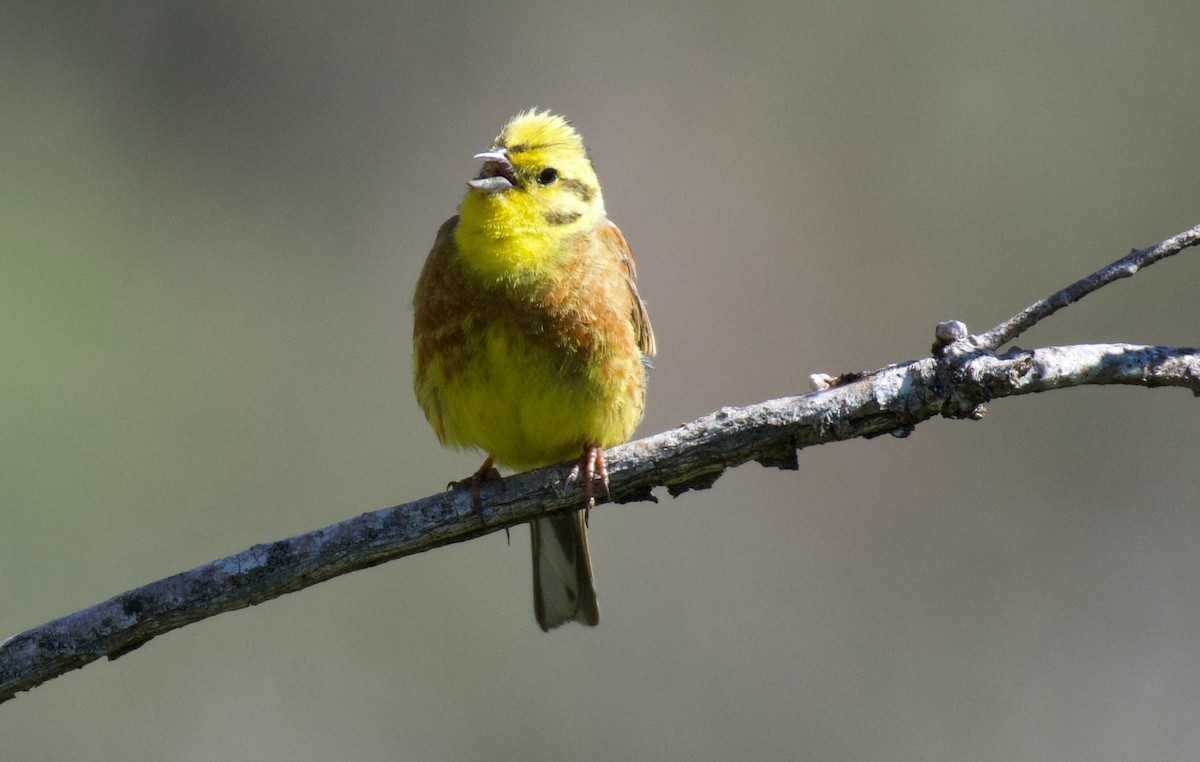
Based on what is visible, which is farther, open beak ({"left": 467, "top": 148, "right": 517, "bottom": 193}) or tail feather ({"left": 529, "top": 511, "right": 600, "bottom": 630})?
tail feather ({"left": 529, "top": 511, "right": 600, "bottom": 630})

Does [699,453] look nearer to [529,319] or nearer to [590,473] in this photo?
[590,473]

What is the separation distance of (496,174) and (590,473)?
4.10 ft

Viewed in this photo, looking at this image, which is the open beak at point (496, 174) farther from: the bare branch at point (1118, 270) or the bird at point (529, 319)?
the bare branch at point (1118, 270)

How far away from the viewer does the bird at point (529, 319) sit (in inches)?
183

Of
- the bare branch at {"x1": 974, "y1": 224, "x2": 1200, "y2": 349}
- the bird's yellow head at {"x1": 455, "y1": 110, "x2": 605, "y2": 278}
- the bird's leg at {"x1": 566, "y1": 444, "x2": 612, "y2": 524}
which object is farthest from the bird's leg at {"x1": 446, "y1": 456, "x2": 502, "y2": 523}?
the bare branch at {"x1": 974, "y1": 224, "x2": 1200, "y2": 349}

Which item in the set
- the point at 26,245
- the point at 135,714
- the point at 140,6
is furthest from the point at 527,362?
the point at 140,6

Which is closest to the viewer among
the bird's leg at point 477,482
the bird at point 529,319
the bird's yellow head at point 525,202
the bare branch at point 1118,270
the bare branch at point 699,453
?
the bare branch at point 1118,270

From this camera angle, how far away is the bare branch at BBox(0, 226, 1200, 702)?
3762 mm

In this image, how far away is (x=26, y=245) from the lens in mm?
10727

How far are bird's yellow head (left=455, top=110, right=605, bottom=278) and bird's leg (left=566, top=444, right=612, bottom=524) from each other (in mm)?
741

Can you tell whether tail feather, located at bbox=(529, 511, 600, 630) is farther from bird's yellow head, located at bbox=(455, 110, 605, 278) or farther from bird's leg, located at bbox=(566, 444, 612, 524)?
bird's yellow head, located at bbox=(455, 110, 605, 278)

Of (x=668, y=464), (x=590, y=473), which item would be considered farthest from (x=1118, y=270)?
(x=590, y=473)

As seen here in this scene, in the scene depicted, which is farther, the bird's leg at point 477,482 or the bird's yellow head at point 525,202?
the bird's yellow head at point 525,202

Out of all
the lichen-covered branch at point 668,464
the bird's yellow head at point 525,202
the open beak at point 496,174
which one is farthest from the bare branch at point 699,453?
the open beak at point 496,174
